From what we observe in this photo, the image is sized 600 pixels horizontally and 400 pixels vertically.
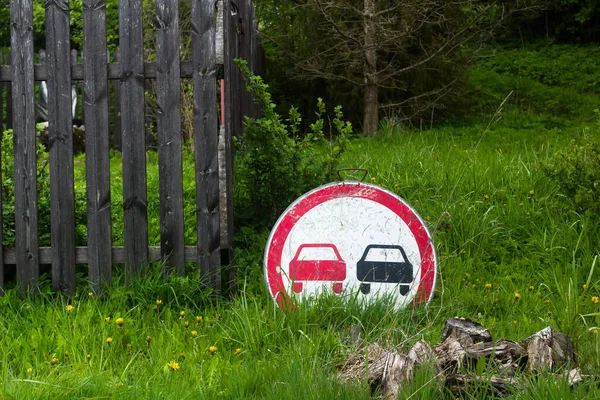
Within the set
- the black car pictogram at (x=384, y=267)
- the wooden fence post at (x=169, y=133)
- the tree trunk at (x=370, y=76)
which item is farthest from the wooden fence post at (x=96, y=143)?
the tree trunk at (x=370, y=76)

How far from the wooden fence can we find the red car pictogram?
58 centimetres

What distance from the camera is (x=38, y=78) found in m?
4.65

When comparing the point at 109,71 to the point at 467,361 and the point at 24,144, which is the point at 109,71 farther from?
the point at 467,361

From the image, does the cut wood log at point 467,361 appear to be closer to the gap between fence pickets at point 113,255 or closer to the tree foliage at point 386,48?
the gap between fence pickets at point 113,255

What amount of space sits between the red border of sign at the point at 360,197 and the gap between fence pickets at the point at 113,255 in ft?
1.99

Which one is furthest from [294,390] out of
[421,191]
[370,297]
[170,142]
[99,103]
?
[421,191]

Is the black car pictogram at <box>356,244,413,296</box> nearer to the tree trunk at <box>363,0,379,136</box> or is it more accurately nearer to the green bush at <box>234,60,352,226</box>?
the green bush at <box>234,60,352,226</box>

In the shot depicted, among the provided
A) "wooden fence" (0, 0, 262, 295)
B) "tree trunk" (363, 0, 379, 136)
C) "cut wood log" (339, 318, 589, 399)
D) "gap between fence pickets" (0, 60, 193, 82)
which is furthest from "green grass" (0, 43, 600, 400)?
"tree trunk" (363, 0, 379, 136)

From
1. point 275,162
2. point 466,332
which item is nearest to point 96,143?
point 275,162

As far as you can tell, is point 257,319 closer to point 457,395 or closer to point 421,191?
point 457,395

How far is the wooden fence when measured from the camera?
446 cm

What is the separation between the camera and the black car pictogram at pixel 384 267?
4.09 m

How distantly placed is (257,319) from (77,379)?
93 centimetres

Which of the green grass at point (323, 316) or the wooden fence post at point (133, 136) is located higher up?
the wooden fence post at point (133, 136)
